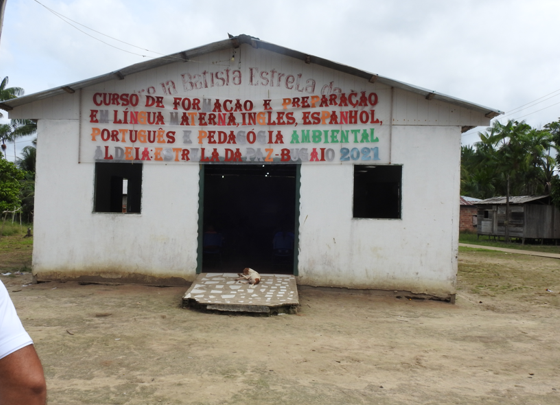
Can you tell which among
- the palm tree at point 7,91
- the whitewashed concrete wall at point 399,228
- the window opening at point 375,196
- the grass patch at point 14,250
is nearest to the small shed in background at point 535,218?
the window opening at point 375,196

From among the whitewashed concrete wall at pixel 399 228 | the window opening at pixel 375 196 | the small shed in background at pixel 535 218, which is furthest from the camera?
the small shed in background at pixel 535 218


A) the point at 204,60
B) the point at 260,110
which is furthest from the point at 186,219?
the point at 204,60

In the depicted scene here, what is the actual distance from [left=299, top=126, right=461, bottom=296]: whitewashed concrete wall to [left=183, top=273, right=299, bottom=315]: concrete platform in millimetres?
831

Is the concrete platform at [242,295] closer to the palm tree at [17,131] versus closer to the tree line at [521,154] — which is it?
the tree line at [521,154]

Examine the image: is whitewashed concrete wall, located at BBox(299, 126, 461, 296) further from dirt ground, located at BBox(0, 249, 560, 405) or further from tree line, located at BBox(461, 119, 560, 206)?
tree line, located at BBox(461, 119, 560, 206)

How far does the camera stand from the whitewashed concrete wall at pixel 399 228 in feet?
26.9

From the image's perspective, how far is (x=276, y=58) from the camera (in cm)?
860

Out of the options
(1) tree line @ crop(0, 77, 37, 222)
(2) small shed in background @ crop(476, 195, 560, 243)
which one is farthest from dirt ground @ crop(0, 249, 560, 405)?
(2) small shed in background @ crop(476, 195, 560, 243)

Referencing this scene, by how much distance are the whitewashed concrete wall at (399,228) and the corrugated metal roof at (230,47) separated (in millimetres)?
662

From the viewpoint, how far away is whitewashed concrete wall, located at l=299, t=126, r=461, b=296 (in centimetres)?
819

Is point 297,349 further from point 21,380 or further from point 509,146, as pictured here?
point 509,146

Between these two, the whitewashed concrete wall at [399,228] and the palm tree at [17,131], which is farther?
the palm tree at [17,131]

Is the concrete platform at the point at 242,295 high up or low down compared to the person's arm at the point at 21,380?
down

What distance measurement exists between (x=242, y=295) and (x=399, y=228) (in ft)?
11.2
